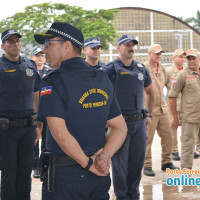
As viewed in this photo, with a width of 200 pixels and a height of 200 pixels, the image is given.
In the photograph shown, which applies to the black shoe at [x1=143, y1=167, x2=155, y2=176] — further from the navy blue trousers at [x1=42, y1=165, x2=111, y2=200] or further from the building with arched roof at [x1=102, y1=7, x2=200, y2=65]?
the building with arched roof at [x1=102, y1=7, x2=200, y2=65]

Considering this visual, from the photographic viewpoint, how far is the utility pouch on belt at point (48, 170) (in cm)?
271

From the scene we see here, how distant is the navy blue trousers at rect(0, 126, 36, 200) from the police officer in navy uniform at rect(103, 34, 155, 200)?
1144 millimetres

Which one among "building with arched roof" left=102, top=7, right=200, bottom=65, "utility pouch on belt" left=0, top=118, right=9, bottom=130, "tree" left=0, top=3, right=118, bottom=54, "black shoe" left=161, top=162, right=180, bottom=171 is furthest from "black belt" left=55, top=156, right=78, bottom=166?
"building with arched roof" left=102, top=7, right=200, bottom=65

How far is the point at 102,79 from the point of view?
2871 mm

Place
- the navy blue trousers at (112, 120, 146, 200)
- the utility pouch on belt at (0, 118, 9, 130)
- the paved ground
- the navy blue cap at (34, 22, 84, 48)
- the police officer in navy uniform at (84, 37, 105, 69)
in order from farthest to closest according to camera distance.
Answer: the police officer in navy uniform at (84, 37, 105, 69), the paved ground, the navy blue trousers at (112, 120, 146, 200), the utility pouch on belt at (0, 118, 9, 130), the navy blue cap at (34, 22, 84, 48)

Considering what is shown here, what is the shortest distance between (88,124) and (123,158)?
246cm

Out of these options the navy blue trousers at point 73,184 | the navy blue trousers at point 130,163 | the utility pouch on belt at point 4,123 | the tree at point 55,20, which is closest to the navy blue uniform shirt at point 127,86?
the navy blue trousers at point 130,163

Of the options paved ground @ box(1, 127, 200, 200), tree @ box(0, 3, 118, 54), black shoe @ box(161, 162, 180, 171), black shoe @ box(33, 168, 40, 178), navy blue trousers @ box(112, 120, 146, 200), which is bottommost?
paved ground @ box(1, 127, 200, 200)

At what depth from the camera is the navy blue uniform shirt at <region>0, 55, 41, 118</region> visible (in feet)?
15.6

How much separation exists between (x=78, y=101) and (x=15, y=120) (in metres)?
2.26

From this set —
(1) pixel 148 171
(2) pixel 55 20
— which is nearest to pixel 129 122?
(1) pixel 148 171

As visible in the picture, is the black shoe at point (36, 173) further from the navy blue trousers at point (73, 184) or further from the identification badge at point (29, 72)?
the navy blue trousers at point (73, 184)

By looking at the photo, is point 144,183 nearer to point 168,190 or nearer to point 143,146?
point 168,190

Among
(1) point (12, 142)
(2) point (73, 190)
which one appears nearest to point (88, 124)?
(2) point (73, 190)
